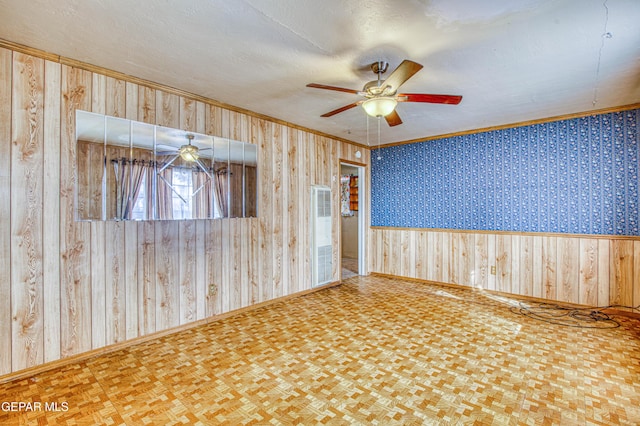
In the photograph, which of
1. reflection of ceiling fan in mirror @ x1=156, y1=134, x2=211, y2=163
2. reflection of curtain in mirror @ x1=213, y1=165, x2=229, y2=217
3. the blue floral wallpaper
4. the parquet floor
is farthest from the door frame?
reflection of ceiling fan in mirror @ x1=156, y1=134, x2=211, y2=163

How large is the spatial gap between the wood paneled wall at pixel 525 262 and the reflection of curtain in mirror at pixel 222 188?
322 centimetres

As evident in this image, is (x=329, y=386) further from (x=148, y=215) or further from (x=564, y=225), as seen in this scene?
(x=564, y=225)

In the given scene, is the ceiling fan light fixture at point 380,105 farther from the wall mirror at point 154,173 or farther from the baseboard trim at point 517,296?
the baseboard trim at point 517,296

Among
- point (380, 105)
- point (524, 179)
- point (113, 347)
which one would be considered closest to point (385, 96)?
point (380, 105)

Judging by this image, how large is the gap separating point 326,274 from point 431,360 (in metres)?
2.57

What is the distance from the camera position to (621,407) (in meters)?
1.90

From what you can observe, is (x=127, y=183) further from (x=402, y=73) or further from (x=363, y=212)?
(x=363, y=212)

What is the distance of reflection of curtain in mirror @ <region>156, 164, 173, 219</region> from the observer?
2.96 m

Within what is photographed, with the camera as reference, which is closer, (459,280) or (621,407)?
(621,407)

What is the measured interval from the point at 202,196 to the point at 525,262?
14.1 ft

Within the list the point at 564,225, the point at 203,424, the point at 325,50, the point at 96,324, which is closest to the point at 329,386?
the point at 203,424

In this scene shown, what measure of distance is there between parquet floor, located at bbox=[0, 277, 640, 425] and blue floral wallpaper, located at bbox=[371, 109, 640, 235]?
4.53 ft

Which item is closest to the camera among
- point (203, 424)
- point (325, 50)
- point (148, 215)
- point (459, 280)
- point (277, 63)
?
point (203, 424)

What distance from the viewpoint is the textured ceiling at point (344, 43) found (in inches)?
73.7
